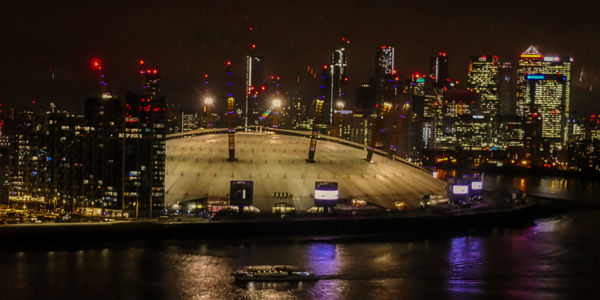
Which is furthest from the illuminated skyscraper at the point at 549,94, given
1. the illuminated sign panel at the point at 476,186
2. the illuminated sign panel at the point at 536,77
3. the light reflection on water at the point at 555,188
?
the illuminated sign panel at the point at 476,186

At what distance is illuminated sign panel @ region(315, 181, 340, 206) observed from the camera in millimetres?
33812

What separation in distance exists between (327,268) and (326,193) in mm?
9310

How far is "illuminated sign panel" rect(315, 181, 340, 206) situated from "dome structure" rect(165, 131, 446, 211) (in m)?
0.80

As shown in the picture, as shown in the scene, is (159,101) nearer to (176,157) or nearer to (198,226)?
(176,157)

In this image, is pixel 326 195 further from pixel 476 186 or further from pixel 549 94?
pixel 549 94

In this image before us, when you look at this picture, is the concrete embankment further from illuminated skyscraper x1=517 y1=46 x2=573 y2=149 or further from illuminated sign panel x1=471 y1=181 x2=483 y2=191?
illuminated skyscraper x1=517 y1=46 x2=573 y2=149

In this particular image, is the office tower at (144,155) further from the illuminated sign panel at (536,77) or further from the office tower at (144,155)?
the illuminated sign panel at (536,77)

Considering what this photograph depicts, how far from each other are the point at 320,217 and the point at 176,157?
1078 centimetres

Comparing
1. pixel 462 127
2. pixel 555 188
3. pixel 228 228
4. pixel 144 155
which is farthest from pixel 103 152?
pixel 462 127

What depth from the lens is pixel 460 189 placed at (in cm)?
4119

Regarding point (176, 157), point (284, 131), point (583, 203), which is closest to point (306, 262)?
point (176, 157)

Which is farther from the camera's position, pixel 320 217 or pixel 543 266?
pixel 320 217

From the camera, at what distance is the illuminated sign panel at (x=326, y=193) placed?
33.8 meters

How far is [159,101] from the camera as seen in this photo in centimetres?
3562
